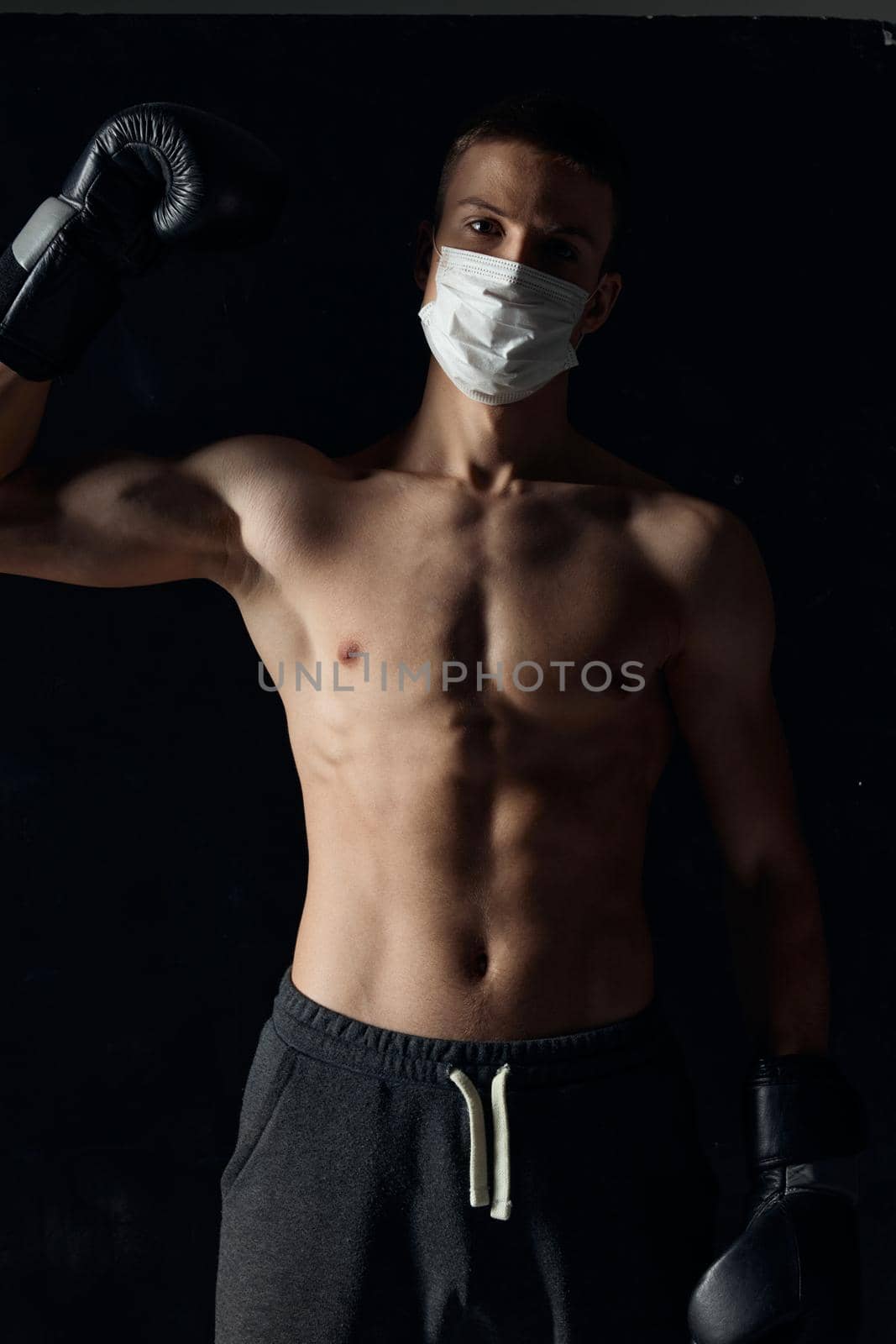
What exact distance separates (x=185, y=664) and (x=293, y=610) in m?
0.36

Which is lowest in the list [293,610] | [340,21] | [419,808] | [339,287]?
[419,808]

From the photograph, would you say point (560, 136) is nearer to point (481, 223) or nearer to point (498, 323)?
point (481, 223)

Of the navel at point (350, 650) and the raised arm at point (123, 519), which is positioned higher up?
the raised arm at point (123, 519)

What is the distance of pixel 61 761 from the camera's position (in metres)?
1.76

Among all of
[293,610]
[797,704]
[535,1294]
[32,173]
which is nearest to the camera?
[535,1294]

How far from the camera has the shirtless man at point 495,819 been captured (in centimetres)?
135

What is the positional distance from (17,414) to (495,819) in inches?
28.7

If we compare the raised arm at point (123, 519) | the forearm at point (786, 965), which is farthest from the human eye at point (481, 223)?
the forearm at point (786, 965)

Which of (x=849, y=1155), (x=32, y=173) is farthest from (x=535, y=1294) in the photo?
(x=32, y=173)

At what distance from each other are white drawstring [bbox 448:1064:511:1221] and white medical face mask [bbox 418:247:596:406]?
82cm

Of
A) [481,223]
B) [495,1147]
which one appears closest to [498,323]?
[481,223]

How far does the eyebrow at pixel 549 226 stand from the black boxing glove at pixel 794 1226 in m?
1.04

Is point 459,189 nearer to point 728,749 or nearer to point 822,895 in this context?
point 728,749

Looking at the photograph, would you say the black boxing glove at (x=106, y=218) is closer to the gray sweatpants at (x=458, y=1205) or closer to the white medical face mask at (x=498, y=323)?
the white medical face mask at (x=498, y=323)
